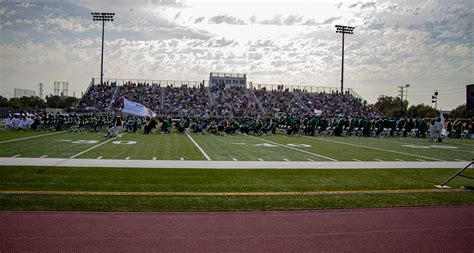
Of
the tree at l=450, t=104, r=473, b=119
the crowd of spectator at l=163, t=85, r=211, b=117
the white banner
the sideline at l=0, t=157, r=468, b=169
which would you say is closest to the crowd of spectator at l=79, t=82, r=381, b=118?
the crowd of spectator at l=163, t=85, r=211, b=117

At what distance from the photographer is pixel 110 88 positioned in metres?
51.0

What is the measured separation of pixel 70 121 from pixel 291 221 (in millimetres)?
27089

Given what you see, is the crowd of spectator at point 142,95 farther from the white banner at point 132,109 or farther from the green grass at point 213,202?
the green grass at point 213,202

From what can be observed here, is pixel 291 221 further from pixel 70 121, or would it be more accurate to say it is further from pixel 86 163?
pixel 70 121

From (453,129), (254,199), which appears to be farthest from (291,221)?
(453,129)

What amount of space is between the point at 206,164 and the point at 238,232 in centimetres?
713

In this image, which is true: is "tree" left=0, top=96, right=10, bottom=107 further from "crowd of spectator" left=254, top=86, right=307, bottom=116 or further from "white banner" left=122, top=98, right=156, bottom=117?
"white banner" left=122, top=98, right=156, bottom=117

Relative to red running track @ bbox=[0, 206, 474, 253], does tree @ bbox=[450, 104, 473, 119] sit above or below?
above

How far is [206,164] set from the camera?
13164mm

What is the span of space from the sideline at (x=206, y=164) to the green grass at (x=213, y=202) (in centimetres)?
422

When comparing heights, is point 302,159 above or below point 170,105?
below

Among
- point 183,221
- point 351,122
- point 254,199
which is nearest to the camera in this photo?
point 183,221

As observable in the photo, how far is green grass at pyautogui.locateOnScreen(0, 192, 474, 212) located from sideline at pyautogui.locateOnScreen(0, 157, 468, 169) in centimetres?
422

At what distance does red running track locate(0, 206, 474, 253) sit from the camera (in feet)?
17.9
